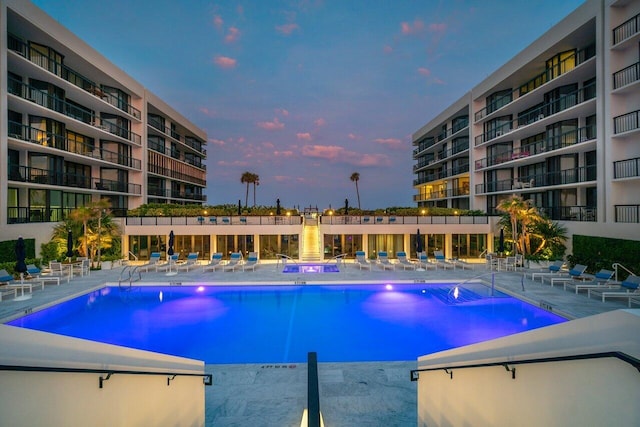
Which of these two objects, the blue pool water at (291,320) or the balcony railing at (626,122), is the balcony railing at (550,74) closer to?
the balcony railing at (626,122)

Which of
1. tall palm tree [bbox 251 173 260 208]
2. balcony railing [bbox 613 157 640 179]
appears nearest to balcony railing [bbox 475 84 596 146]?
balcony railing [bbox 613 157 640 179]

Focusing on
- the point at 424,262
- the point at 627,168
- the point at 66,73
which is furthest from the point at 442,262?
the point at 66,73

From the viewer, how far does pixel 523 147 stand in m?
29.1

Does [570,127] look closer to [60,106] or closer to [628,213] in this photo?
[628,213]

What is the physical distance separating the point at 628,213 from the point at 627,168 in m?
2.55

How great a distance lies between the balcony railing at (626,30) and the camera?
721 inches

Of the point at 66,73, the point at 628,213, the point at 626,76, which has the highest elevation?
the point at 66,73

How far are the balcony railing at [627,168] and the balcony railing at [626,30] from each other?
677cm

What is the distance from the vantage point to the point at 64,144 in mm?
25906

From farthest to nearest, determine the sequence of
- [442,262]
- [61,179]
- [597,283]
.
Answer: [61,179], [442,262], [597,283]

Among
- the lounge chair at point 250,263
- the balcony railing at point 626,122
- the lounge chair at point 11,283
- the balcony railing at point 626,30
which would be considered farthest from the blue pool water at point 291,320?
the balcony railing at point 626,30

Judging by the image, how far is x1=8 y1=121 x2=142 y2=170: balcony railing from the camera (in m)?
22.2

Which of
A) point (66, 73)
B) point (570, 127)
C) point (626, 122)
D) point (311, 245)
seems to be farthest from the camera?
point (311, 245)

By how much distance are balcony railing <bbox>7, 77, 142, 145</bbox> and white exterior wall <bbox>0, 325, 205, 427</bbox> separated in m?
25.1
